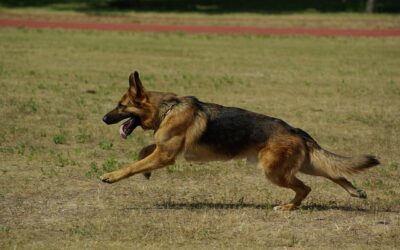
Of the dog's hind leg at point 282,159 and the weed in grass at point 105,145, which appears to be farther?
the weed in grass at point 105,145

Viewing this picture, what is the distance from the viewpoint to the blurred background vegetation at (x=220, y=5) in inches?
1785

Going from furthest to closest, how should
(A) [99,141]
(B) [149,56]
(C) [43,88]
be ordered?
(B) [149,56] → (C) [43,88] → (A) [99,141]

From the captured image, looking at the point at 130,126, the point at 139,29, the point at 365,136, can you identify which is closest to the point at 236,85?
the point at 365,136

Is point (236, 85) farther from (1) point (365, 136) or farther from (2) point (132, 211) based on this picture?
(2) point (132, 211)

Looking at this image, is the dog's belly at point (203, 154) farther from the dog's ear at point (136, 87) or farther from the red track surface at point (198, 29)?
the red track surface at point (198, 29)

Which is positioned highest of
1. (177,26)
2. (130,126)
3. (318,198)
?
(130,126)

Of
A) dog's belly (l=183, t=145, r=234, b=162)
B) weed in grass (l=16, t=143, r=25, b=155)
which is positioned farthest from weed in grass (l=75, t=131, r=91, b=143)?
dog's belly (l=183, t=145, r=234, b=162)

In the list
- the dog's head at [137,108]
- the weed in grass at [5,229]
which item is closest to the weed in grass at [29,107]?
the dog's head at [137,108]

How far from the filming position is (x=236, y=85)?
63.9ft

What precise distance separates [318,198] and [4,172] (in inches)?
151

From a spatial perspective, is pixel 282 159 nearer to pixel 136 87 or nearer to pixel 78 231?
pixel 136 87

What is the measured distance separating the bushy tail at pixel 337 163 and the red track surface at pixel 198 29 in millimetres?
24368

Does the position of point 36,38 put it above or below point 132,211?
below

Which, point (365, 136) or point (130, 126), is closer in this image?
point (130, 126)
